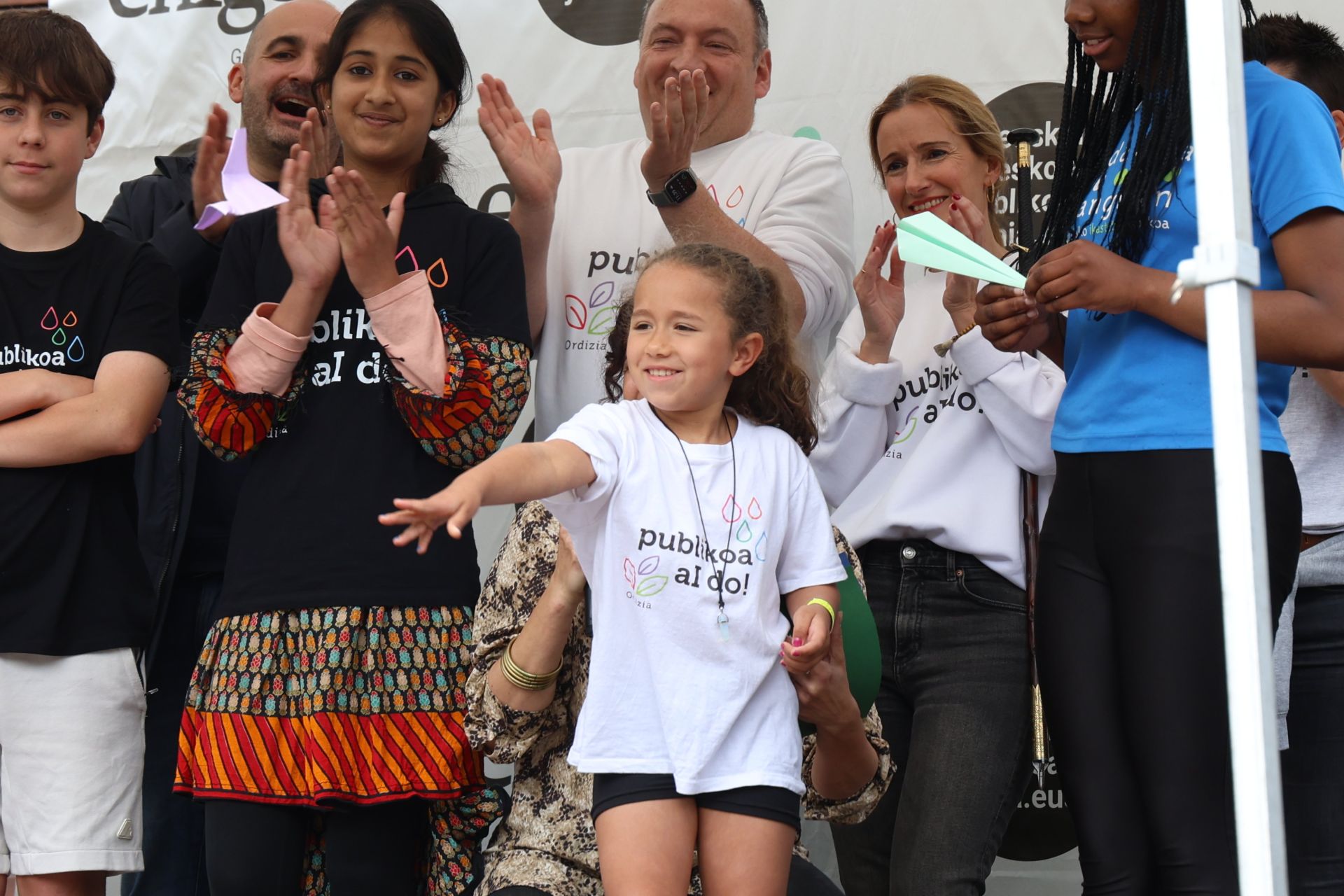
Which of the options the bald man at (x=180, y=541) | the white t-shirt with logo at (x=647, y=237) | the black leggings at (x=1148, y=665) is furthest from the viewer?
the white t-shirt with logo at (x=647, y=237)

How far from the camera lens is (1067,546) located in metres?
1.90

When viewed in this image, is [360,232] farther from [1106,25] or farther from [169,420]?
[1106,25]

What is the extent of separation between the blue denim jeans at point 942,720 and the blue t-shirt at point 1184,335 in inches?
21.6

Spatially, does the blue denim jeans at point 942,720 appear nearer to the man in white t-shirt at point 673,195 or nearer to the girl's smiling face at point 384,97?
the man in white t-shirt at point 673,195

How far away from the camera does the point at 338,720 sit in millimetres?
2164

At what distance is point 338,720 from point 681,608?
2.04ft

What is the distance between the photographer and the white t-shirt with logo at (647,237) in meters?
2.81

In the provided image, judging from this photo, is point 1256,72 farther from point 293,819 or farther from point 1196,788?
point 293,819

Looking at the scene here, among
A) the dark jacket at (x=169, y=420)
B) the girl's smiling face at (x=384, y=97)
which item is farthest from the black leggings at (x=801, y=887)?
the girl's smiling face at (x=384, y=97)

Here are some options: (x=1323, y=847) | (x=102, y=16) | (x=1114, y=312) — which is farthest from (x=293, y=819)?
(x=102, y=16)

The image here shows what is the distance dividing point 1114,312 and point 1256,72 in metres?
0.37

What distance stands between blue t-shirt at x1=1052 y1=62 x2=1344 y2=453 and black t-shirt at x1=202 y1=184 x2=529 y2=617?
97 cm

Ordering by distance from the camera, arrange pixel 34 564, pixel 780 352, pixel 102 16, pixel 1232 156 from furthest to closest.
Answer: pixel 102 16 → pixel 34 564 → pixel 780 352 → pixel 1232 156

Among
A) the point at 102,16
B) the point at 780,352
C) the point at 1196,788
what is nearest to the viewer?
the point at 1196,788
